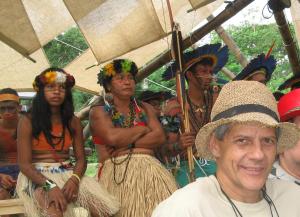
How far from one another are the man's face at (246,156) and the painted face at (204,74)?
7.65 ft

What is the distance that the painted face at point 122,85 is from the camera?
12.7ft

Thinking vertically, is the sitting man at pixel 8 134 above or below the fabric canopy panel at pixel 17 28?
below

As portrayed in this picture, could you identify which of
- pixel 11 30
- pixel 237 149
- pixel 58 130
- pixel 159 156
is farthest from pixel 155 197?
pixel 11 30

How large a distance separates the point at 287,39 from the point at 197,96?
166 centimetres

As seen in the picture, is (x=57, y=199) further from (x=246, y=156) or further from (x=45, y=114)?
(x=246, y=156)

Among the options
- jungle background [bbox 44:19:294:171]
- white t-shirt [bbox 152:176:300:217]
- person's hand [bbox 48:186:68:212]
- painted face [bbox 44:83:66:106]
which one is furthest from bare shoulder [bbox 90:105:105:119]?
jungle background [bbox 44:19:294:171]

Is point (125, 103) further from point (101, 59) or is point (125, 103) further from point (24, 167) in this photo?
point (101, 59)

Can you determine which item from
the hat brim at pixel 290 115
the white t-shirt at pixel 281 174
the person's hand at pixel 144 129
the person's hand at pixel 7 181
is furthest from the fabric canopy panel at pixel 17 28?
the white t-shirt at pixel 281 174

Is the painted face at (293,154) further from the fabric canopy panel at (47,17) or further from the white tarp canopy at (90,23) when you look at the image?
the fabric canopy panel at (47,17)

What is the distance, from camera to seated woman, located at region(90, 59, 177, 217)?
350 cm

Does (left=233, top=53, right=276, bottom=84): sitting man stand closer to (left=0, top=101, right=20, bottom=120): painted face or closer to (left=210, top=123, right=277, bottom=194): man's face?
(left=0, top=101, right=20, bottom=120): painted face

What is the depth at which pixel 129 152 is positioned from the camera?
3.62m

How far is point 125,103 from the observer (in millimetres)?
3885

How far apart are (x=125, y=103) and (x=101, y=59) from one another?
2.56m
